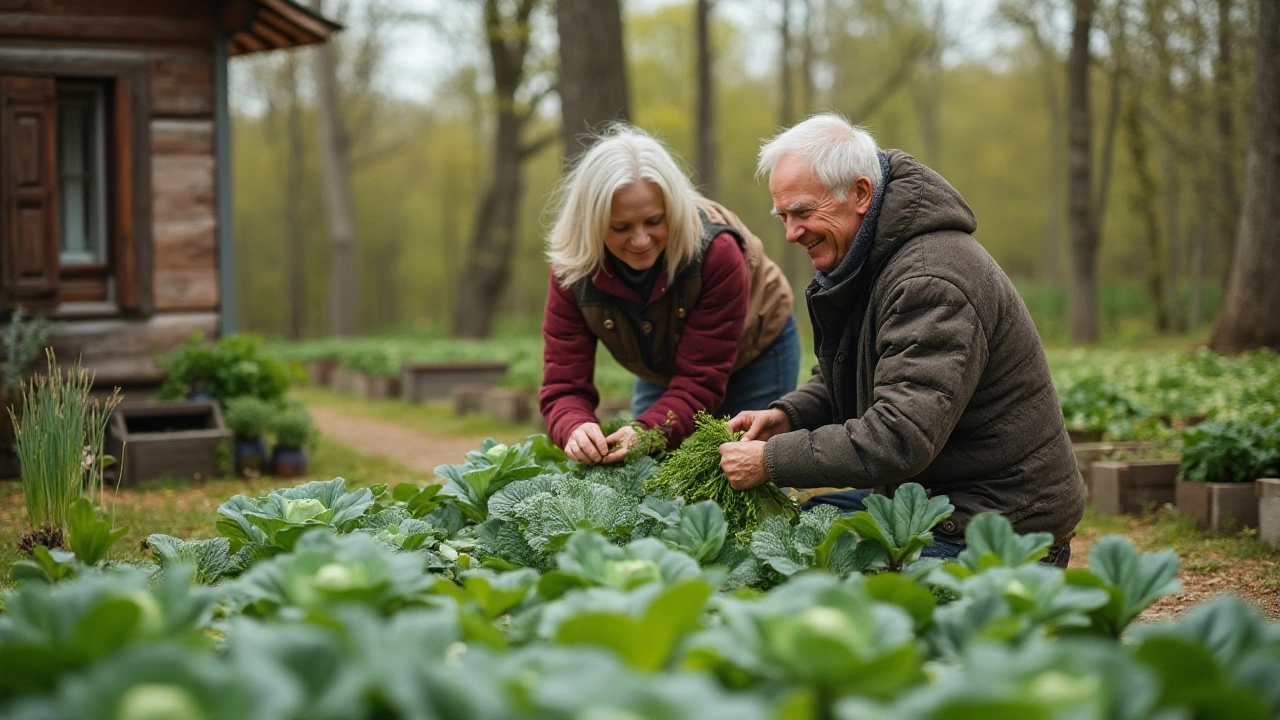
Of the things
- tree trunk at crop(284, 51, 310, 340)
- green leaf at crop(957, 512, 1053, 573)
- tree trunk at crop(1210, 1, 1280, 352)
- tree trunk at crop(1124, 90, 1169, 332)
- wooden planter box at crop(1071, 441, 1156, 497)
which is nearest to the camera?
green leaf at crop(957, 512, 1053, 573)

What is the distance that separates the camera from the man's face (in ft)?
9.92

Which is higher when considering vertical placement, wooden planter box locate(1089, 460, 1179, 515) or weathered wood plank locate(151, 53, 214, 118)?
weathered wood plank locate(151, 53, 214, 118)

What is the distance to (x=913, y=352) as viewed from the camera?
110 inches

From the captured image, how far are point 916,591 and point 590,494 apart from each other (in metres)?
1.11

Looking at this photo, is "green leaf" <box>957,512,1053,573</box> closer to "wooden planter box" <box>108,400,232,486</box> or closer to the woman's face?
the woman's face

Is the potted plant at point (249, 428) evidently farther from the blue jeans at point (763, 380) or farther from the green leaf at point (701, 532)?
Answer: the green leaf at point (701, 532)

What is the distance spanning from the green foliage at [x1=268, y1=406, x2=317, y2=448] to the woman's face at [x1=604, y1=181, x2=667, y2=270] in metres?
4.25

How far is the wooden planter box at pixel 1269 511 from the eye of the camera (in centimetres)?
442

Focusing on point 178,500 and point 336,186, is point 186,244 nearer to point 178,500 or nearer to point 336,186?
point 178,500

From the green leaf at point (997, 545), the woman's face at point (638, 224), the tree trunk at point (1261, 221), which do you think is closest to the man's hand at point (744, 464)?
the green leaf at point (997, 545)

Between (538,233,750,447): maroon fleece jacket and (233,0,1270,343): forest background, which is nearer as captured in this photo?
(538,233,750,447): maroon fleece jacket

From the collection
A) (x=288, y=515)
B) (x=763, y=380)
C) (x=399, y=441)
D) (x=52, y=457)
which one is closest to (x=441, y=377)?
(x=399, y=441)

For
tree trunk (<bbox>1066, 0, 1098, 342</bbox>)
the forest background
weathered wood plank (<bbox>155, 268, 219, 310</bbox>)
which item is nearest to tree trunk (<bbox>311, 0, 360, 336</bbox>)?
the forest background

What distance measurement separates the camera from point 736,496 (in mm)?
2977
